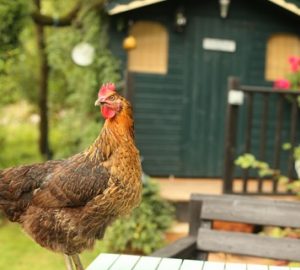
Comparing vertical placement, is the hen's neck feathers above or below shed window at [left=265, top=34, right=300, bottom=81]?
below

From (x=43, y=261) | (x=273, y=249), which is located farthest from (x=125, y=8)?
(x=273, y=249)

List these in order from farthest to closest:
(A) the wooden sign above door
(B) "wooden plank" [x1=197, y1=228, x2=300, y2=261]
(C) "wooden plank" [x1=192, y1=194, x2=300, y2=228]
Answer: (A) the wooden sign above door, (C) "wooden plank" [x1=192, y1=194, x2=300, y2=228], (B) "wooden plank" [x1=197, y1=228, x2=300, y2=261]

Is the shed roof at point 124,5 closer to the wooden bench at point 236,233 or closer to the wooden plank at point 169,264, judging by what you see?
the wooden bench at point 236,233

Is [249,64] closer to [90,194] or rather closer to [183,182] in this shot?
[183,182]

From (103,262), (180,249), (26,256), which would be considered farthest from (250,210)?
(26,256)

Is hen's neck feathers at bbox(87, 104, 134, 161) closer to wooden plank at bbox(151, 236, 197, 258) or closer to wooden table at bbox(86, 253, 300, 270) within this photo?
wooden table at bbox(86, 253, 300, 270)

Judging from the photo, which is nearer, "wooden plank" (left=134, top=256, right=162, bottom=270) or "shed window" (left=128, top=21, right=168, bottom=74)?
"wooden plank" (left=134, top=256, right=162, bottom=270)

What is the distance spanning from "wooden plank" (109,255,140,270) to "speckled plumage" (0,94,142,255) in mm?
367

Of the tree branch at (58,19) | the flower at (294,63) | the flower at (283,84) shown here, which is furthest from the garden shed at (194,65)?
the tree branch at (58,19)

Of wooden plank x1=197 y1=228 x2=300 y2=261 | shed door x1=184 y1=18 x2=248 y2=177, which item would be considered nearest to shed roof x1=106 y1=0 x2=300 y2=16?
shed door x1=184 y1=18 x2=248 y2=177

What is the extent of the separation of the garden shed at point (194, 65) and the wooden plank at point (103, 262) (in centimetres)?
437

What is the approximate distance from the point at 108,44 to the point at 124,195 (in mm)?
5038

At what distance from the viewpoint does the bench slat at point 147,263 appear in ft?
11.5

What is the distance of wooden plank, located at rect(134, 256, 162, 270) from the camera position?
350cm
